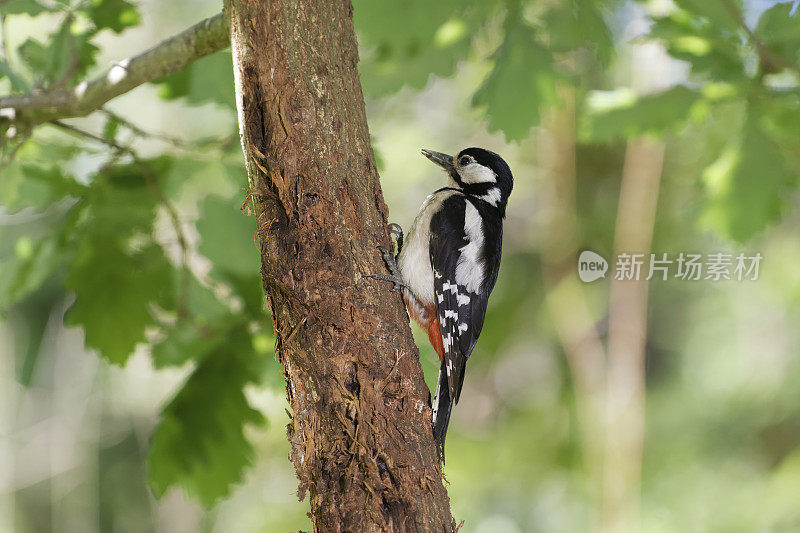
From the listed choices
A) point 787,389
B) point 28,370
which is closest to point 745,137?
point 787,389

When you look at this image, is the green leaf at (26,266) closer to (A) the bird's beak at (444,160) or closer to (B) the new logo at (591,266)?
(A) the bird's beak at (444,160)

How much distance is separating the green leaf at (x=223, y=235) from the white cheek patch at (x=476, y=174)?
0.69 metres

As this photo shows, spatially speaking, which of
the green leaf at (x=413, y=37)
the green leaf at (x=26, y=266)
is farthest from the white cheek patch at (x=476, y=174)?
the green leaf at (x=26, y=266)

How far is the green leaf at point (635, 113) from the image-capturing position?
5.51 feet

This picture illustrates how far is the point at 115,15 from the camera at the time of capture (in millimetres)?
1518

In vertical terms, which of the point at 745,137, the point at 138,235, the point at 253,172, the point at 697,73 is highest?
the point at 697,73

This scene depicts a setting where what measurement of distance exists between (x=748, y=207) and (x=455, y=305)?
79 centimetres

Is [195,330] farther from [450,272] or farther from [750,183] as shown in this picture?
[750,183]

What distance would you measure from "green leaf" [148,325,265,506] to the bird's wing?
0.47m

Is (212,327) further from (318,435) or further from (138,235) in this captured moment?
(318,435)

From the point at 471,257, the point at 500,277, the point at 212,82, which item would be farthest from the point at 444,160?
the point at 500,277

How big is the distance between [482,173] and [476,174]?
0.02 meters

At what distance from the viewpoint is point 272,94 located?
107 cm

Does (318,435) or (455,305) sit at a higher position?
(455,305)
